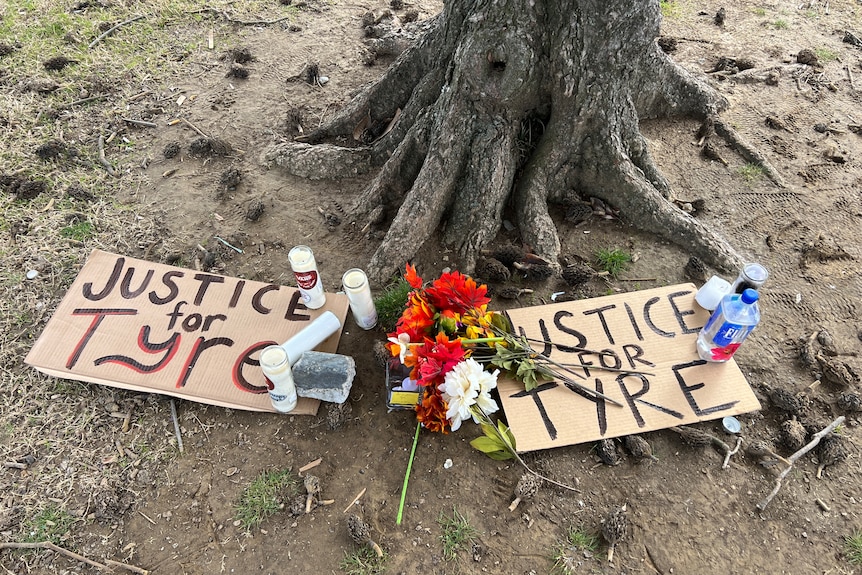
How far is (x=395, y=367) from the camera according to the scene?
2.41m

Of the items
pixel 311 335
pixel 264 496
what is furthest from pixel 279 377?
pixel 264 496

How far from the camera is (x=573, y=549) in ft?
6.71

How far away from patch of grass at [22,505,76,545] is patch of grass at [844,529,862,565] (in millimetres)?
3209

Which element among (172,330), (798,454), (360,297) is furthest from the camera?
(172,330)

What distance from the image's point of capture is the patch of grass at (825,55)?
4395mm

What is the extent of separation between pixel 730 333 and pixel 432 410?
140cm

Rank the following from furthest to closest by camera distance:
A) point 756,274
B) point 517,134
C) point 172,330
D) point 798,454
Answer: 1. point 517,134
2. point 172,330
3. point 756,274
4. point 798,454

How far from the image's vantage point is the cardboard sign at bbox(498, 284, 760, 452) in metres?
2.30

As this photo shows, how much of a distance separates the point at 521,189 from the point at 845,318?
1893 millimetres

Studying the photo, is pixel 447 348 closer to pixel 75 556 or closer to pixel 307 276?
pixel 307 276

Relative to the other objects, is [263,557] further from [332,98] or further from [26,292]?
[332,98]

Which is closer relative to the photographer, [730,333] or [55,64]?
[730,333]

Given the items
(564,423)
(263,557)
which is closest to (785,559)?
(564,423)

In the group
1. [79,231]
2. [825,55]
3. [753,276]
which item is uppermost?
[825,55]
